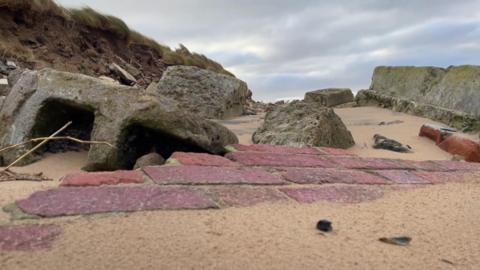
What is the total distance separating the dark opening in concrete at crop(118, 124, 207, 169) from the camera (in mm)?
2975

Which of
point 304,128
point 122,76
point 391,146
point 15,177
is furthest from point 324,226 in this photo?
point 122,76

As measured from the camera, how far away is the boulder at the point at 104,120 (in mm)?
2910

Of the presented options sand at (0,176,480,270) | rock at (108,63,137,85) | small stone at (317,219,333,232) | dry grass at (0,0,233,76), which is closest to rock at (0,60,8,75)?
dry grass at (0,0,233,76)

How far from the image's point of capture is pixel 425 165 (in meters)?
3.58

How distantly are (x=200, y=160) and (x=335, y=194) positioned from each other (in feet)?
2.32

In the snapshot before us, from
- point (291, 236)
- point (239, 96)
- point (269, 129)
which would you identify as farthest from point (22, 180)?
point (239, 96)

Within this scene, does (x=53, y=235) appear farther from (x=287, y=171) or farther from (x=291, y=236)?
(x=287, y=171)

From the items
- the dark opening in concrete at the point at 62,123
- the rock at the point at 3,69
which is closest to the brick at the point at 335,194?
the dark opening in concrete at the point at 62,123

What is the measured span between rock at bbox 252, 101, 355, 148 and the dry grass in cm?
677

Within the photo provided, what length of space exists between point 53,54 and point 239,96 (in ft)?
14.5

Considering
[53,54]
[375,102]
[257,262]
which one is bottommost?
[257,262]

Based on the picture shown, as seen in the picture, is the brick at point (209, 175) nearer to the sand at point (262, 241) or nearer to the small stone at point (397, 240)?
the sand at point (262, 241)

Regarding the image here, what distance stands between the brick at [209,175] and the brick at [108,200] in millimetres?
125

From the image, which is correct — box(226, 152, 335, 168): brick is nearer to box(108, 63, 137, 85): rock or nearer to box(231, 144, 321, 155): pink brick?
box(231, 144, 321, 155): pink brick
